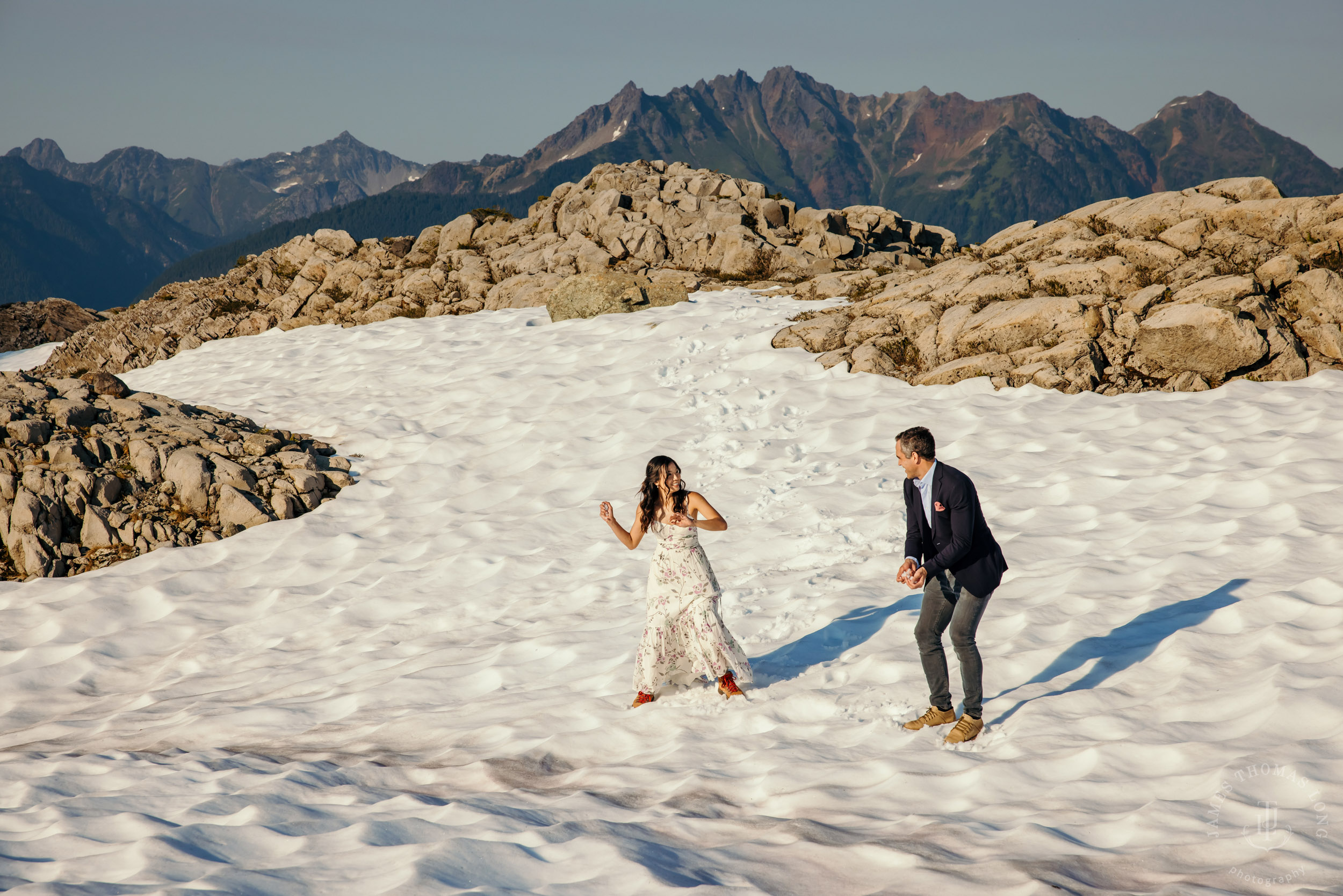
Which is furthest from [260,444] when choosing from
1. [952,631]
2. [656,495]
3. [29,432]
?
[952,631]

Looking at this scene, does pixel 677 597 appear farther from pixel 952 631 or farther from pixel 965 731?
pixel 965 731

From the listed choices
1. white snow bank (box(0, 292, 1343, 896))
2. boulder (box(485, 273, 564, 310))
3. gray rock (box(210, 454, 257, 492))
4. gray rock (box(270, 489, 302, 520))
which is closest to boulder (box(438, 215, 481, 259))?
boulder (box(485, 273, 564, 310))

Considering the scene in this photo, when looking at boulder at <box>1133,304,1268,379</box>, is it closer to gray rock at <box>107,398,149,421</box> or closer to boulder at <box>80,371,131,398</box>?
gray rock at <box>107,398,149,421</box>

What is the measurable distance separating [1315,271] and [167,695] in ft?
65.8

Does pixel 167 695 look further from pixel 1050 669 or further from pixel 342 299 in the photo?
pixel 342 299

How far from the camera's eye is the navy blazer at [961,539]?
614cm

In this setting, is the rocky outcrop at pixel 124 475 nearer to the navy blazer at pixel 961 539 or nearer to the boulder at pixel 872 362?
the boulder at pixel 872 362

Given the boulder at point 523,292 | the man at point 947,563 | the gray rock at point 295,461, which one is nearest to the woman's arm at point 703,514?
the man at point 947,563

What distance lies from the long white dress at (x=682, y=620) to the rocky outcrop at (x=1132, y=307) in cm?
1040

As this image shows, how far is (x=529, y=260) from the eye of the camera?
2841 centimetres

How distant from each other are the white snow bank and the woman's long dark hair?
189cm

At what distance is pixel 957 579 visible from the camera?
6320 millimetres
